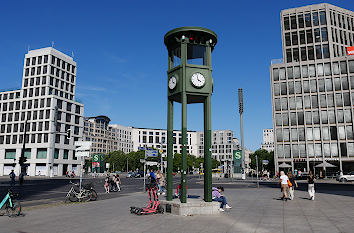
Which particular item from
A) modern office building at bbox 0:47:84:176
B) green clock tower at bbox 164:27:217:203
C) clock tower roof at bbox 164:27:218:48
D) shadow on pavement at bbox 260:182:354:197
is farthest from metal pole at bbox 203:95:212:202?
modern office building at bbox 0:47:84:176

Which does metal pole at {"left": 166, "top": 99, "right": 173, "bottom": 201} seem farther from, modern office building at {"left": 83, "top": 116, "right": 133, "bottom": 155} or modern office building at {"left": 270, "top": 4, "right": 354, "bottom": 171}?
modern office building at {"left": 83, "top": 116, "right": 133, "bottom": 155}

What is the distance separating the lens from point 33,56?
270 ft

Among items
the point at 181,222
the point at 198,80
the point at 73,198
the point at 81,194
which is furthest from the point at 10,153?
the point at 181,222

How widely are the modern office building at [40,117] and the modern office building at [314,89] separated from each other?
5554cm

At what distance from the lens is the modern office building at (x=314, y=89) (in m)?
64.1

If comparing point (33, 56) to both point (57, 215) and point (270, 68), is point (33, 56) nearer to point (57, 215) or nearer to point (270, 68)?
point (270, 68)

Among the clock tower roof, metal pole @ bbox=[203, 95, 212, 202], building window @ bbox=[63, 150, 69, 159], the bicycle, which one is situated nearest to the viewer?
the bicycle

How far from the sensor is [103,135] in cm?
16362

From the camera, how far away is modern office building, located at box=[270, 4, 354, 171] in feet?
210

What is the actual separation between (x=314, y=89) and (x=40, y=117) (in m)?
69.7

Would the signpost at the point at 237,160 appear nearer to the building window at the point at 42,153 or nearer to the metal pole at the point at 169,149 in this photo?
the metal pole at the point at 169,149

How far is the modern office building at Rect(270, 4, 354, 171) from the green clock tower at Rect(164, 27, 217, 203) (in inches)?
2340

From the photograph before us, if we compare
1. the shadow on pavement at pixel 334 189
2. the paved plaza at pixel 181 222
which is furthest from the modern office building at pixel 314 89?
the paved plaza at pixel 181 222

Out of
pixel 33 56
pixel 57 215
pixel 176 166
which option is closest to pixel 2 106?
pixel 33 56
